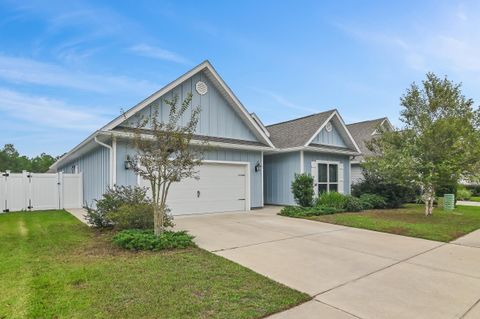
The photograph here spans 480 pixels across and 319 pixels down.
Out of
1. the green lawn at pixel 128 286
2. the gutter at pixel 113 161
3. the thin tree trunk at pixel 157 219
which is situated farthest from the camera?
the gutter at pixel 113 161

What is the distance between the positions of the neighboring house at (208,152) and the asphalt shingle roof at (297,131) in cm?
164

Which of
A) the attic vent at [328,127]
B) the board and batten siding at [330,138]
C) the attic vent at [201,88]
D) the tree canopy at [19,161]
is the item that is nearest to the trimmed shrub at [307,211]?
the board and batten siding at [330,138]

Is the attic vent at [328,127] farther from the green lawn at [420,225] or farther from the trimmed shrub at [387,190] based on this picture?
the green lawn at [420,225]

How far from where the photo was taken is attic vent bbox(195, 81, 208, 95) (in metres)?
11.8

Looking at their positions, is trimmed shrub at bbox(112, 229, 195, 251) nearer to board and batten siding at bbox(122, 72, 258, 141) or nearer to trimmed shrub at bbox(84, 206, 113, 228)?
trimmed shrub at bbox(84, 206, 113, 228)

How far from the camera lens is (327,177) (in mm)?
15391

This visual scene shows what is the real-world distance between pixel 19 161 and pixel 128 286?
48181 millimetres

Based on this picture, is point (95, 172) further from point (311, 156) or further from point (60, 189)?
point (311, 156)

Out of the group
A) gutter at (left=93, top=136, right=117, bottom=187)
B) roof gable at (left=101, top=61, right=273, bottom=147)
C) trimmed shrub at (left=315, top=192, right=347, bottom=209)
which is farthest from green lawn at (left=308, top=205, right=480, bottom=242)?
gutter at (left=93, top=136, right=117, bottom=187)

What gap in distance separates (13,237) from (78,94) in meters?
11.4

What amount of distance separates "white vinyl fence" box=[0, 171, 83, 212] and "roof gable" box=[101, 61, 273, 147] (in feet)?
21.4

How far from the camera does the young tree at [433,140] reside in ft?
35.0

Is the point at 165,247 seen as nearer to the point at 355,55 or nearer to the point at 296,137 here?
the point at 296,137

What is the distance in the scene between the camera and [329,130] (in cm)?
1558
